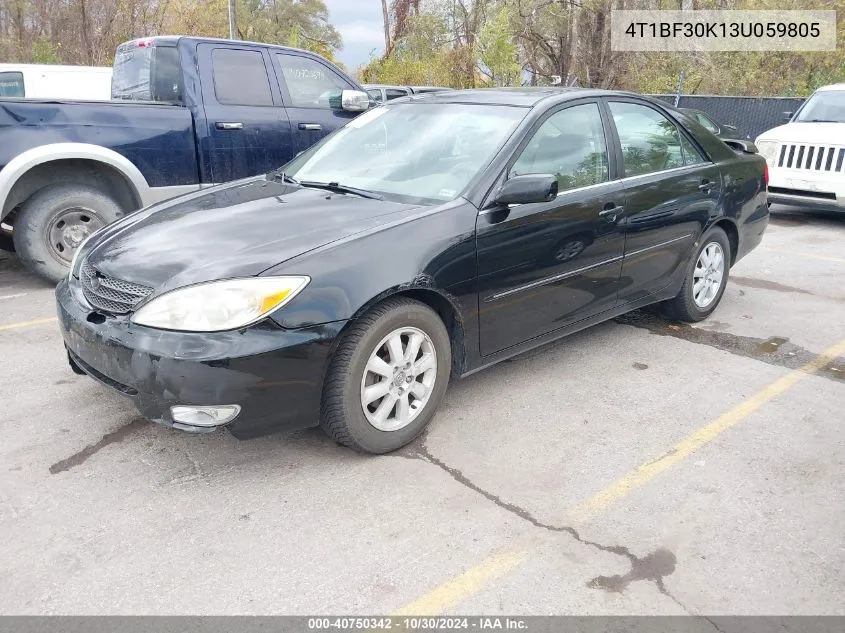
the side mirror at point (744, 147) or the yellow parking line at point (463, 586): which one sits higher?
the side mirror at point (744, 147)

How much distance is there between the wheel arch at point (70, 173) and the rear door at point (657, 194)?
384 cm

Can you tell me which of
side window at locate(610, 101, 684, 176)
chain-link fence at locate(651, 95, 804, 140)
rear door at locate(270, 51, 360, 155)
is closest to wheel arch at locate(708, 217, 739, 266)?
side window at locate(610, 101, 684, 176)

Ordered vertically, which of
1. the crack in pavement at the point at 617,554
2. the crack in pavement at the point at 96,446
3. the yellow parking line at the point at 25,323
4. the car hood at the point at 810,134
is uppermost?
the car hood at the point at 810,134

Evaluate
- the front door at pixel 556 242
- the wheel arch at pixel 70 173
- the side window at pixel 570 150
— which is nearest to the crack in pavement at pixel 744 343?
the front door at pixel 556 242

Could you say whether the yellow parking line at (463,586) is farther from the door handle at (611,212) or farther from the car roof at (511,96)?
the car roof at (511,96)

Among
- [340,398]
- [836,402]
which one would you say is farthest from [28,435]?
[836,402]

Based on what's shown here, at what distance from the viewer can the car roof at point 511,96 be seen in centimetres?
418

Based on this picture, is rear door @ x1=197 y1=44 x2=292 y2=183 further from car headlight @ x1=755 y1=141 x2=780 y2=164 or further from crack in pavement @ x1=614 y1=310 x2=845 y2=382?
car headlight @ x1=755 y1=141 x2=780 y2=164

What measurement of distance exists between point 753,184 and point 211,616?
4979mm

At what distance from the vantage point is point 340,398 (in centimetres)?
313

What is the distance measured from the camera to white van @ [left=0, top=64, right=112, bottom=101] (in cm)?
944

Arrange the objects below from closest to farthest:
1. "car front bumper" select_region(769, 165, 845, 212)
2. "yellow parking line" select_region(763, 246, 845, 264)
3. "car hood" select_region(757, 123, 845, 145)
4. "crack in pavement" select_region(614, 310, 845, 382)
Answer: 1. "crack in pavement" select_region(614, 310, 845, 382)
2. "yellow parking line" select_region(763, 246, 845, 264)
3. "car front bumper" select_region(769, 165, 845, 212)
4. "car hood" select_region(757, 123, 845, 145)

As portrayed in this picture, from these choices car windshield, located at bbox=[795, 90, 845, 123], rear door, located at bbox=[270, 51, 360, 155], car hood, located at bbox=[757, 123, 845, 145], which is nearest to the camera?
rear door, located at bbox=[270, 51, 360, 155]

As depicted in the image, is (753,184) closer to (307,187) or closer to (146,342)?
(307,187)
